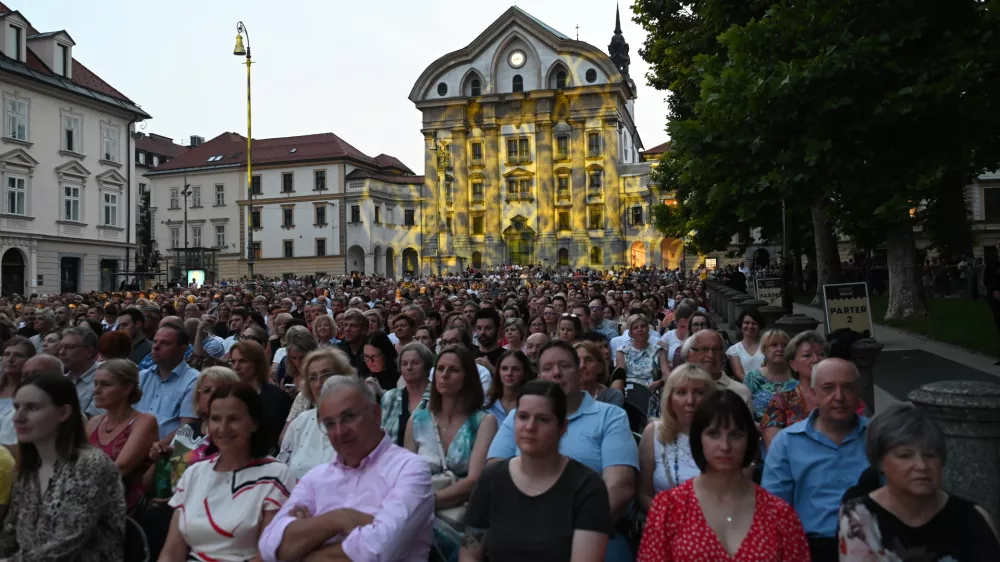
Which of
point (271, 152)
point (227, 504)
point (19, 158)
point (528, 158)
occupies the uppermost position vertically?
point (271, 152)

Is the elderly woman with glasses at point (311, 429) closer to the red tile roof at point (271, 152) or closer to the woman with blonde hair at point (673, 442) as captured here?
the woman with blonde hair at point (673, 442)

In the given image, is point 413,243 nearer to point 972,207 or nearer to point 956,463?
point 972,207

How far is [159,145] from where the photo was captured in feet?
313

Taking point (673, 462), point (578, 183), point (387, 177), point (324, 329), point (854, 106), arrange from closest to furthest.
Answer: point (673, 462), point (324, 329), point (854, 106), point (578, 183), point (387, 177)

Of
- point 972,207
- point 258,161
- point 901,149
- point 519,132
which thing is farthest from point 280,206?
point 901,149

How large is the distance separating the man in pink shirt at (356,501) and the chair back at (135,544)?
3.54ft

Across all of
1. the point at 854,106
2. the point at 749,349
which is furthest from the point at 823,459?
the point at 854,106

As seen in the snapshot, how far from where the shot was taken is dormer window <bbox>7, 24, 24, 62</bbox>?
42.7 m

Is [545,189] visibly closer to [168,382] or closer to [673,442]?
[168,382]

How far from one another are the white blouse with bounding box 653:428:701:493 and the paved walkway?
681cm

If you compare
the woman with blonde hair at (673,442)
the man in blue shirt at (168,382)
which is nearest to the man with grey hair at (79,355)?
the man in blue shirt at (168,382)

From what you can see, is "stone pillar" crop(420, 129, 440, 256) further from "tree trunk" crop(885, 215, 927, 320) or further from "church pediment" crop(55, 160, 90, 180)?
"tree trunk" crop(885, 215, 927, 320)

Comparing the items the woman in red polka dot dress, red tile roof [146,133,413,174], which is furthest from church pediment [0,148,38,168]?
the woman in red polka dot dress

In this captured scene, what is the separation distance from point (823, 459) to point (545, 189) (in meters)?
74.7
